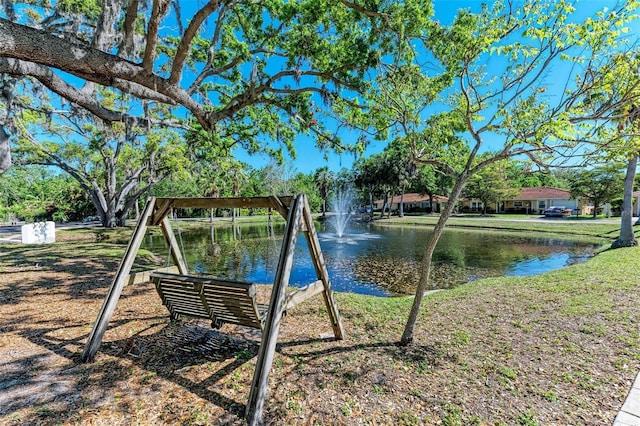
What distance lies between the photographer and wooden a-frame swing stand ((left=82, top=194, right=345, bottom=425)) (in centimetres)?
258

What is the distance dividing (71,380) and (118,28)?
802cm

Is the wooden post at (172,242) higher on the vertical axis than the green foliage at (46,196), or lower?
lower

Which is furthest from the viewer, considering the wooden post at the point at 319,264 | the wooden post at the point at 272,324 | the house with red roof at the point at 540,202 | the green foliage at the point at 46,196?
the house with red roof at the point at 540,202

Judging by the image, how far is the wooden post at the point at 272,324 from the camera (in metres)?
2.37

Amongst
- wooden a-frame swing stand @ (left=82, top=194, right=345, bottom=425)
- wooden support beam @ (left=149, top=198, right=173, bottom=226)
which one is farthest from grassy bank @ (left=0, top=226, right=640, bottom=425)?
wooden support beam @ (left=149, top=198, right=173, bottom=226)

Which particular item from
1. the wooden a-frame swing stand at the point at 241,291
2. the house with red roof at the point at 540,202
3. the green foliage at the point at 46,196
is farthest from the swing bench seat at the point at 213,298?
the house with red roof at the point at 540,202

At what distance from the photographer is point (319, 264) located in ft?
11.2

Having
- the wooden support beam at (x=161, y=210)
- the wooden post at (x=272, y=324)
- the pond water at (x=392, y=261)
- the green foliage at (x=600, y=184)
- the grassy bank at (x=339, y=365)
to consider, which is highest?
the green foliage at (x=600, y=184)

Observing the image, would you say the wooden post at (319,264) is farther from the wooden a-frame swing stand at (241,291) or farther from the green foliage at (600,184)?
the green foliage at (600,184)

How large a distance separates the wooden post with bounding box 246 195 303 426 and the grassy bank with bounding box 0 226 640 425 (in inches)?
6.1

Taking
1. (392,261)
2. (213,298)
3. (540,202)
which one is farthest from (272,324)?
(540,202)

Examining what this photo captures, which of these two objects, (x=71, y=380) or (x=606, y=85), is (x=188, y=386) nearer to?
(x=71, y=380)

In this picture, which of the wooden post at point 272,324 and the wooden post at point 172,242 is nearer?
the wooden post at point 272,324

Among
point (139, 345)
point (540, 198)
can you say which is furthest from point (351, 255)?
point (540, 198)
